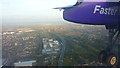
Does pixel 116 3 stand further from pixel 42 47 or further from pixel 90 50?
pixel 42 47

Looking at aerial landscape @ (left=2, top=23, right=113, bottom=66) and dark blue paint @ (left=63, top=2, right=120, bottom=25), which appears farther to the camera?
aerial landscape @ (left=2, top=23, right=113, bottom=66)

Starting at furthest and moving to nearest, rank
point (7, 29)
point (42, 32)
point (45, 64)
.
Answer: point (7, 29), point (42, 32), point (45, 64)

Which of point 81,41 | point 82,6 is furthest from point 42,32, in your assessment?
point 82,6

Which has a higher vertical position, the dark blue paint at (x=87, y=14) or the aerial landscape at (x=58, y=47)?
the dark blue paint at (x=87, y=14)

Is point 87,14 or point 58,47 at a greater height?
point 87,14

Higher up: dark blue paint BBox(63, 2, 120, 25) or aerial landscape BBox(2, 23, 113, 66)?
dark blue paint BBox(63, 2, 120, 25)

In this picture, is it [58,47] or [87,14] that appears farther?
[58,47]

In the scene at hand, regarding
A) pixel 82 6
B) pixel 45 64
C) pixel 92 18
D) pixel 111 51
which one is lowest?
pixel 45 64

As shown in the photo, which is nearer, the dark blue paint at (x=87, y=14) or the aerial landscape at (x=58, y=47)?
the dark blue paint at (x=87, y=14)
